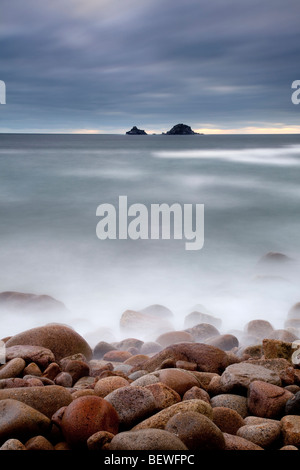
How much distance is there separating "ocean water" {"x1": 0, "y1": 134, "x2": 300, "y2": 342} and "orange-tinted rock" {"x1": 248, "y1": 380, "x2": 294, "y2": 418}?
2.96m

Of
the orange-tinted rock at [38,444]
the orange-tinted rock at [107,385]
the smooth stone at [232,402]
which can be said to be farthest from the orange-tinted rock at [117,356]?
the orange-tinted rock at [38,444]

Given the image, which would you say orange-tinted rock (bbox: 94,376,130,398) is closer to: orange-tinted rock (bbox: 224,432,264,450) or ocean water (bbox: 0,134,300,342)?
orange-tinted rock (bbox: 224,432,264,450)

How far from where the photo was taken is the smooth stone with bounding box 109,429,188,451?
200 cm

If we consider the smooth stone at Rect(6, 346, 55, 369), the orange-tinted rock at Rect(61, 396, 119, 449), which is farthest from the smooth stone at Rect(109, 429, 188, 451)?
the smooth stone at Rect(6, 346, 55, 369)

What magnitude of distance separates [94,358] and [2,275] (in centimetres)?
450

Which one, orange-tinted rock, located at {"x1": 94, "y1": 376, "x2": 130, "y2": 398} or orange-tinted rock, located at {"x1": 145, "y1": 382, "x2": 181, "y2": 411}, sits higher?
orange-tinted rock, located at {"x1": 145, "y1": 382, "x2": 181, "y2": 411}

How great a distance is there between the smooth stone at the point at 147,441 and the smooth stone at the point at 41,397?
61 centimetres

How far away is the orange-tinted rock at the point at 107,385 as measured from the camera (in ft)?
9.38

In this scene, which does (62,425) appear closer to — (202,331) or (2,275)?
(202,331)

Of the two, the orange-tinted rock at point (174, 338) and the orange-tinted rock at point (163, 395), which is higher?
the orange-tinted rock at point (163, 395)

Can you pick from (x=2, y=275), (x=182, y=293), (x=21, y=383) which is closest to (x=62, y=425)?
(x=21, y=383)

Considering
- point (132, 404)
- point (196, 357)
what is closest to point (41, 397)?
point (132, 404)

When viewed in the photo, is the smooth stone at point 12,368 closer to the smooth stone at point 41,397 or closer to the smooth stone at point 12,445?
the smooth stone at point 41,397

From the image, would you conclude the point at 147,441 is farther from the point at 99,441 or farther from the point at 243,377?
the point at 243,377
